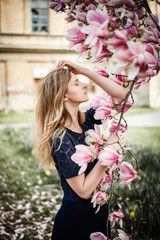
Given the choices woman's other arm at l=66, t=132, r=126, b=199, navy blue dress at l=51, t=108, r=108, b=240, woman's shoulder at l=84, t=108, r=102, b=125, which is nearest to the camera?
woman's other arm at l=66, t=132, r=126, b=199

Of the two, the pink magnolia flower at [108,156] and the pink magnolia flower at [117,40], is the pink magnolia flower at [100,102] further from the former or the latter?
the pink magnolia flower at [117,40]

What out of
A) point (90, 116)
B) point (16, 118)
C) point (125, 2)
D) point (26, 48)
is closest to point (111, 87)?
point (125, 2)

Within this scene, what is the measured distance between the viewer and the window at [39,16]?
39.7 feet

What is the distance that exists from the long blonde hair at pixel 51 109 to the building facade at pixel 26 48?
10.2 metres

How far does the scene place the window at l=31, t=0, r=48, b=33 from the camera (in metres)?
12.1

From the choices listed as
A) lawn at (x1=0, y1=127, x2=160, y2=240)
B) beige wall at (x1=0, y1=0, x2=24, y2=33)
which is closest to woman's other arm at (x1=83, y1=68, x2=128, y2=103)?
lawn at (x1=0, y1=127, x2=160, y2=240)

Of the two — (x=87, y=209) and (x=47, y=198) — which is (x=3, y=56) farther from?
(x=87, y=209)

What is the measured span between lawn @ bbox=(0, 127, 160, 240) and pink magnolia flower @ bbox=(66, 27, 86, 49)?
0.96 m

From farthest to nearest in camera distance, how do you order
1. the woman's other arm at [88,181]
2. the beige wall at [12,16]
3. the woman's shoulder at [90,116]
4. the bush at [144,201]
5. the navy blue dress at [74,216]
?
the beige wall at [12,16] → the bush at [144,201] → the woman's shoulder at [90,116] → the navy blue dress at [74,216] → the woman's other arm at [88,181]

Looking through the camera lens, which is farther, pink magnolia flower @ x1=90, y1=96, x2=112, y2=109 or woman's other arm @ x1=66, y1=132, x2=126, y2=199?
woman's other arm @ x1=66, y1=132, x2=126, y2=199

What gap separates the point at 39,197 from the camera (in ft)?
11.3

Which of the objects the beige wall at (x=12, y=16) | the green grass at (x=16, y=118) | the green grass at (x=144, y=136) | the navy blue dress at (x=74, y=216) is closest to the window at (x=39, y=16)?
the beige wall at (x=12, y=16)

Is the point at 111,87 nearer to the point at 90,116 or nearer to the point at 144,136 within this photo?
the point at 90,116

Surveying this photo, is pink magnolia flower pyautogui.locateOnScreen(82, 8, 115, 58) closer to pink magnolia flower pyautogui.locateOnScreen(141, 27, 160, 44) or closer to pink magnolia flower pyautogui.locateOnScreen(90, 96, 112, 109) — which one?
pink magnolia flower pyautogui.locateOnScreen(141, 27, 160, 44)
